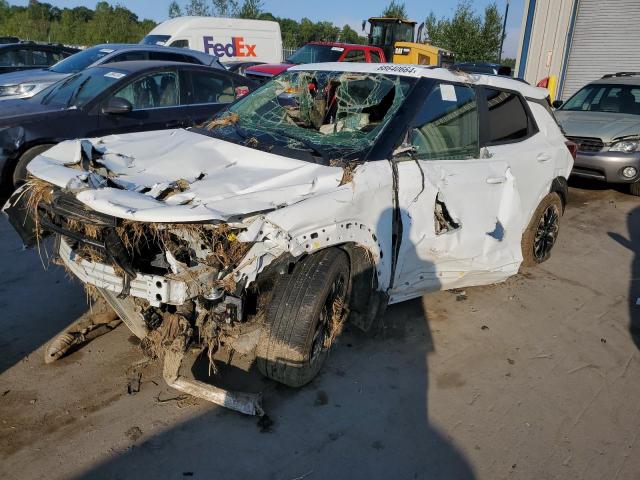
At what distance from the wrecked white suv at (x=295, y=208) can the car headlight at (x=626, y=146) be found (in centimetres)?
416

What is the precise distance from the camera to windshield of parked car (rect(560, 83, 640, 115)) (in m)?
9.09

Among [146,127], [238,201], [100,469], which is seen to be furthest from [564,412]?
[146,127]

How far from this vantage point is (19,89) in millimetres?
9016

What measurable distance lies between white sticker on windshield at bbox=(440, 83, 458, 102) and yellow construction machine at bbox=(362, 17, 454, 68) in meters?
15.7

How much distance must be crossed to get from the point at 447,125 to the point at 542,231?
198 cm

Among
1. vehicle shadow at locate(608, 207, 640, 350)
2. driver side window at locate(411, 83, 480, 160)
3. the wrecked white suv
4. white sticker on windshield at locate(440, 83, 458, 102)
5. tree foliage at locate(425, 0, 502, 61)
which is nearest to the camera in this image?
the wrecked white suv

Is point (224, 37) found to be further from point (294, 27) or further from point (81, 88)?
point (294, 27)

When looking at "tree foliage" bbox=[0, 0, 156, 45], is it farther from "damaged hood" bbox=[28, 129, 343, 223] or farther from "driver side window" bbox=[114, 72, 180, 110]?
"damaged hood" bbox=[28, 129, 343, 223]

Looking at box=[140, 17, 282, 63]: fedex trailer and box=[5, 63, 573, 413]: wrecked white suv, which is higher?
box=[140, 17, 282, 63]: fedex trailer

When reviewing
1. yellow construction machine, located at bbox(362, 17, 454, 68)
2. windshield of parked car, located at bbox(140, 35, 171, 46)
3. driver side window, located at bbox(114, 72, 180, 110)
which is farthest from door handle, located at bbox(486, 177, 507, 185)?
yellow construction machine, located at bbox(362, 17, 454, 68)

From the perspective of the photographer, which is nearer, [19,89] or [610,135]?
[610,135]

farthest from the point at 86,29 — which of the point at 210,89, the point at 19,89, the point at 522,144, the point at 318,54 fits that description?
the point at 522,144

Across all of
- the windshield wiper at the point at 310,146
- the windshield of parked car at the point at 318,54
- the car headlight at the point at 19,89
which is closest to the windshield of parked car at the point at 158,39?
the windshield of parked car at the point at 318,54

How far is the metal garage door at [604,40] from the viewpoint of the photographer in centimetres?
1578
